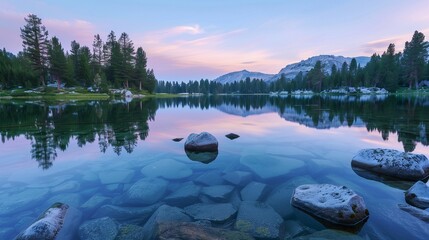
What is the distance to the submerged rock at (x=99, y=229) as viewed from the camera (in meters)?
5.56

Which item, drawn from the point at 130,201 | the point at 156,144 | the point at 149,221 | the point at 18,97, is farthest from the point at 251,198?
the point at 18,97

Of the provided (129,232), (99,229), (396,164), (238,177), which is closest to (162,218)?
(129,232)

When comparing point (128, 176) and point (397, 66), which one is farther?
point (397, 66)

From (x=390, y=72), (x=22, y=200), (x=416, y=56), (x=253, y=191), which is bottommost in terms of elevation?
(x=253, y=191)

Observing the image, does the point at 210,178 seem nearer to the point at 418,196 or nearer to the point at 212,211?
the point at 212,211

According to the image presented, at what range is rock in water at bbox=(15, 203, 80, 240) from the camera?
5.28 m

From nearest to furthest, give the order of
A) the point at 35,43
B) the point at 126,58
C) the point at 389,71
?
the point at 35,43 → the point at 126,58 → the point at 389,71

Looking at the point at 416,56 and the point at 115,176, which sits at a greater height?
the point at 416,56

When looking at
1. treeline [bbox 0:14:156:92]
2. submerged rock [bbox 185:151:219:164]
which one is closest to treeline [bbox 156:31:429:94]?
treeline [bbox 0:14:156:92]

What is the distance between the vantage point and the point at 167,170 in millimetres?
10383

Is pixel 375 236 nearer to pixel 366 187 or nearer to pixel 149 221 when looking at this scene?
pixel 366 187

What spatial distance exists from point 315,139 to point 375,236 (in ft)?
37.6

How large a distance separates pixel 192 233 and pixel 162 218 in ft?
4.46

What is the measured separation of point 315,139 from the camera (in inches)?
648
